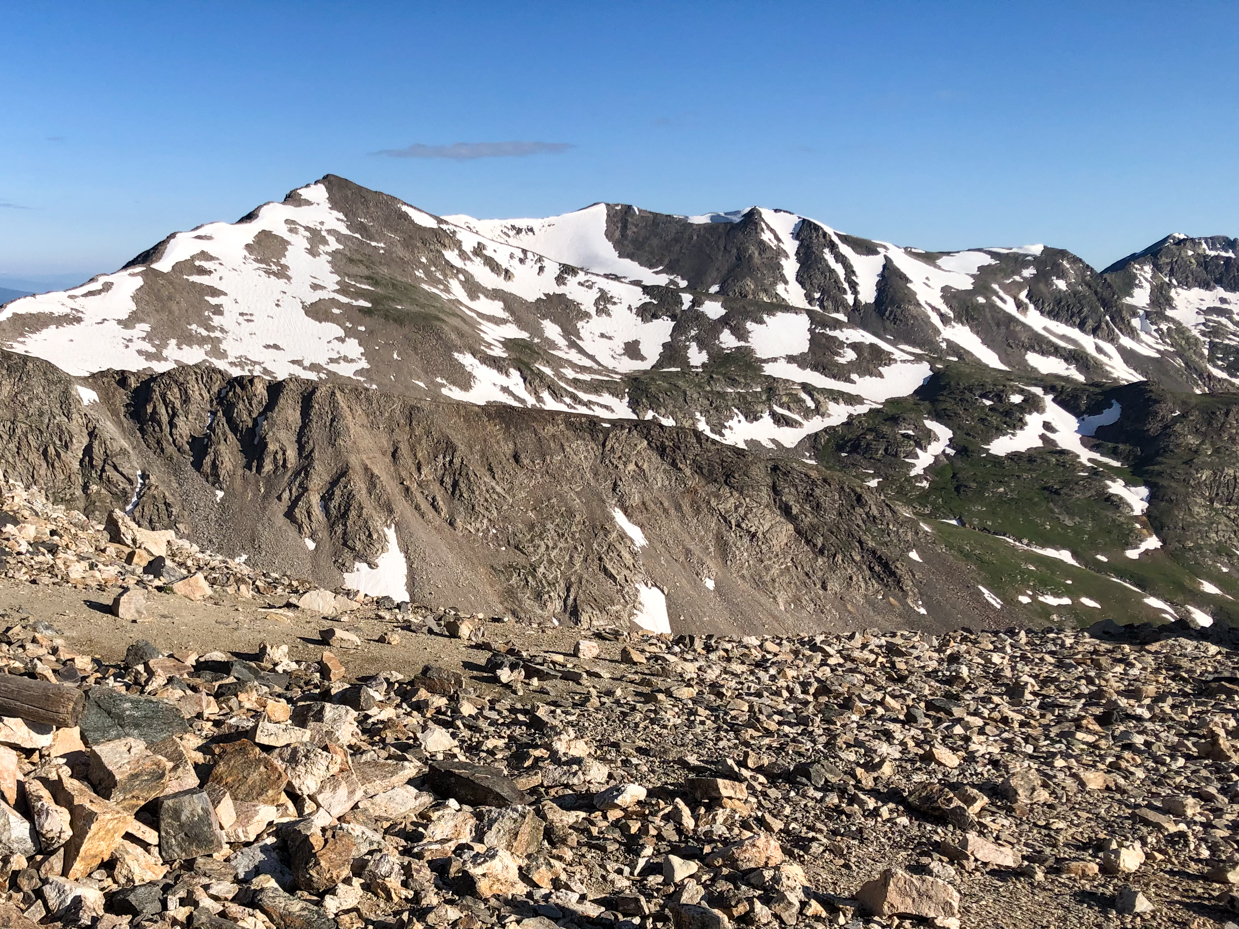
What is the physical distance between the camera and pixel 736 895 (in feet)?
36.3

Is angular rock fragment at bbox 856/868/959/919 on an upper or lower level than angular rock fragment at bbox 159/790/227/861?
lower

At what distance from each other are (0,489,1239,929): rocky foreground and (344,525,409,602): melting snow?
74612 millimetres

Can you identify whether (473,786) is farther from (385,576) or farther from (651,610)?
(651,610)

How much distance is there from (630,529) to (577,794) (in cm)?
10367

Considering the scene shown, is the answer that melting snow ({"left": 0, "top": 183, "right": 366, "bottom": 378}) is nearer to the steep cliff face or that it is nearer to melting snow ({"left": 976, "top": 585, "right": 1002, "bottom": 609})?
the steep cliff face

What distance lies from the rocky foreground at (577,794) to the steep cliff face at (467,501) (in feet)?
266

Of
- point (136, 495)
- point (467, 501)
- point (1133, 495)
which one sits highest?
point (136, 495)

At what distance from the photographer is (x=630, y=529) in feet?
385

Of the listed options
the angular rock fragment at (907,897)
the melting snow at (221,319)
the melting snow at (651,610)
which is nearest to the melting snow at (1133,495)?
the melting snow at (651,610)

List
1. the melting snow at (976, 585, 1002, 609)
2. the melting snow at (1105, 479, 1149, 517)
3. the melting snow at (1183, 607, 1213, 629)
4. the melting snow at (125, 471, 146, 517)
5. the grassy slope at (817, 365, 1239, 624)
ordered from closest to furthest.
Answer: the melting snow at (125, 471, 146, 517) < the melting snow at (976, 585, 1002, 609) < the grassy slope at (817, 365, 1239, 624) < the melting snow at (1183, 607, 1213, 629) < the melting snow at (1105, 479, 1149, 517)

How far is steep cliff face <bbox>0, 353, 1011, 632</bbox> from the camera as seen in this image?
99812 millimetres

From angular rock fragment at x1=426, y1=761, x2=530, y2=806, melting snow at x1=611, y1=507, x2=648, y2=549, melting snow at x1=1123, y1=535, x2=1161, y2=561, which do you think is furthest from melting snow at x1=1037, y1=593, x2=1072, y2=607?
angular rock fragment at x1=426, y1=761, x2=530, y2=806

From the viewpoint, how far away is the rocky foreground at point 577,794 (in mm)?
10133

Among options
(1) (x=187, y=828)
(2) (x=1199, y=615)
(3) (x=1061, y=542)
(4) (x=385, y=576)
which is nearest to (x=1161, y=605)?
(2) (x=1199, y=615)
